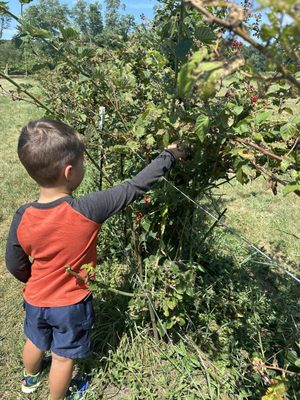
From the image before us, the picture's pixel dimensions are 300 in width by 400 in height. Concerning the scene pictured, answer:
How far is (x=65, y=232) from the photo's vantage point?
64.7 inches

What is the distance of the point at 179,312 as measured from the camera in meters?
2.09

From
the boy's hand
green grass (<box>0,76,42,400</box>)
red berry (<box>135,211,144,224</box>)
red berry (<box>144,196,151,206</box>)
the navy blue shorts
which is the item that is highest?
the boy's hand

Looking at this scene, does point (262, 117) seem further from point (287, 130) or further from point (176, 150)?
point (176, 150)

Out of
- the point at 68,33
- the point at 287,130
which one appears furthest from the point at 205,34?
the point at 68,33

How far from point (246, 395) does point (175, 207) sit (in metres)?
0.98

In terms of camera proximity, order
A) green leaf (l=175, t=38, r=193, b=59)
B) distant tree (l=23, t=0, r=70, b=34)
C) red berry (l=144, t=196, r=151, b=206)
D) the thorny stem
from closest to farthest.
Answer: the thorny stem < green leaf (l=175, t=38, r=193, b=59) < distant tree (l=23, t=0, r=70, b=34) < red berry (l=144, t=196, r=151, b=206)

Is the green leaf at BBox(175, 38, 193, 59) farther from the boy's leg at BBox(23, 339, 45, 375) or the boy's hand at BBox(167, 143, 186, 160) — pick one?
the boy's leg at BBox(23, 339, 45, 375)

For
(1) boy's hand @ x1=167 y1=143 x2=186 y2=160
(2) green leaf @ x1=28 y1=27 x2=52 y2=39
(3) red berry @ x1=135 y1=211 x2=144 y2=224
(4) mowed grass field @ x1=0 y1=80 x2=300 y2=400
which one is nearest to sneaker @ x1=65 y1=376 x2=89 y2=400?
(4) mowed grass field @ x1=0 y1=80 x2=300 y2=400

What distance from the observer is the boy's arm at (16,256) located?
5.82 feet

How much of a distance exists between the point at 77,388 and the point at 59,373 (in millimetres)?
331

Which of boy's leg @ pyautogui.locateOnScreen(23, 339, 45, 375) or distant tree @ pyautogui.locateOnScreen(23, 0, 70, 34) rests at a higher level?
distant tree @ pyautogui.locateOnScreen(23, 0, 70, 34)

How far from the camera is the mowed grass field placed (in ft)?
7.53

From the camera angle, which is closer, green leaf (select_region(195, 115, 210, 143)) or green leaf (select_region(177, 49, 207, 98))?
green leaf (select_region(177, 49, 207, 98))

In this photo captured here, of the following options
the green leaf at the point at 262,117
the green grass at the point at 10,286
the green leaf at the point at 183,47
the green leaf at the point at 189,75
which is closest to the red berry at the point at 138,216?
the green leaf at the point at 262,117
